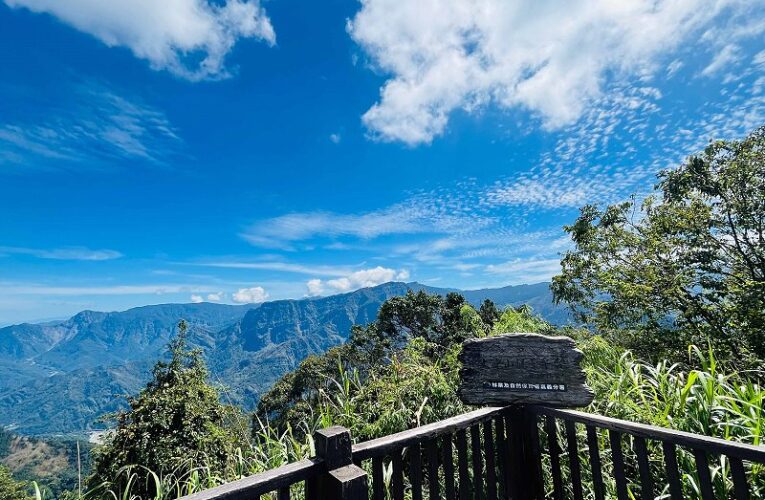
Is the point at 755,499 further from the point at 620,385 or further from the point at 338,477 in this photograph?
the point at 338,477

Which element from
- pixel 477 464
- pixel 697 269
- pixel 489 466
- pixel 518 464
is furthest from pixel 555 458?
pixel 697 269

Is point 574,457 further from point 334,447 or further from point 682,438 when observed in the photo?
point 334,447

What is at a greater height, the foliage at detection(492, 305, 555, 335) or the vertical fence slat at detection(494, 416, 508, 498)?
the foliage at detection(492, 305, 555, 335)

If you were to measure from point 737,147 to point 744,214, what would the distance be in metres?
1.77

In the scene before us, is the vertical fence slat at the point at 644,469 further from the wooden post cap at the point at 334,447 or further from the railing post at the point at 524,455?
the wooden post cap at the point at 334,447

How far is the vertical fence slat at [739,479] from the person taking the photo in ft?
4.60

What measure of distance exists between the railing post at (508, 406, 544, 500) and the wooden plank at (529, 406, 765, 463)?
26 cm

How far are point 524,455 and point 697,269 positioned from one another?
7.25m

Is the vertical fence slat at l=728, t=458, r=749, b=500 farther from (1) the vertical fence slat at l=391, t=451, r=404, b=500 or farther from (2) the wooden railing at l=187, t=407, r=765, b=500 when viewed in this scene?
(1) the vertical fence slat at l=391, t=451, r=404, b=500

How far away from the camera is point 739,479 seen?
56.4 inches

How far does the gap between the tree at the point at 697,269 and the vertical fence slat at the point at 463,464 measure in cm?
591

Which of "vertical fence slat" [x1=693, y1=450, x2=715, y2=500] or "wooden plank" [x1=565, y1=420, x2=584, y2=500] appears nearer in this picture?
"vertical fence slat" [x1=693, y1=450, x2=715, y2=500]

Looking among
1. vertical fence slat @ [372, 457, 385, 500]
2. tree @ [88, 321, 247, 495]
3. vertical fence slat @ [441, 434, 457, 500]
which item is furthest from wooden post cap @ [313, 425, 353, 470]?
tree @ [88, 321, 247, 495]

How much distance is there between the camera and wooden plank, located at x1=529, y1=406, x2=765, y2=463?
1.38 m
